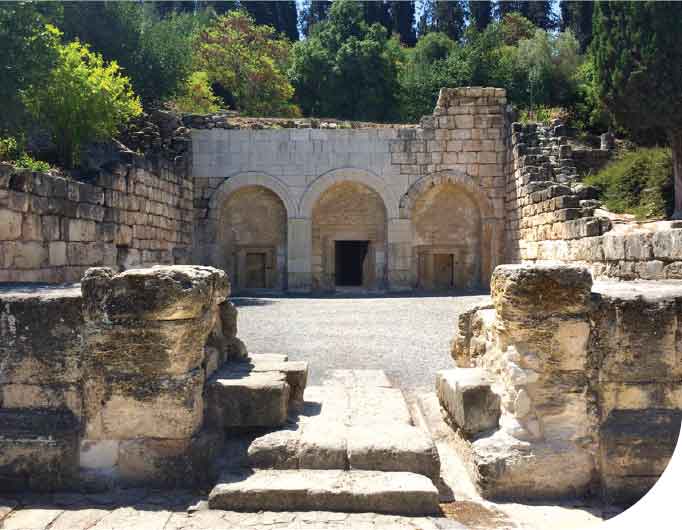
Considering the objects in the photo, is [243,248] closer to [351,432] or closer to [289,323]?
[289,323]

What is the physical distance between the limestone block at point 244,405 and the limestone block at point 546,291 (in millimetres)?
1672

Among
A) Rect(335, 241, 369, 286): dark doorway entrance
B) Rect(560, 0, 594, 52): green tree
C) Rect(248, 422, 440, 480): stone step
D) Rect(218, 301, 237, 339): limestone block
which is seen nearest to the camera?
Rect(248, 422, 440, 480): stone step

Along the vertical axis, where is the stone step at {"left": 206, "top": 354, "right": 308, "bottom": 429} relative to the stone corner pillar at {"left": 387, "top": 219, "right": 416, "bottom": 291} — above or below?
below

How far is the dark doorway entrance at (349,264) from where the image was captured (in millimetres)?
19750

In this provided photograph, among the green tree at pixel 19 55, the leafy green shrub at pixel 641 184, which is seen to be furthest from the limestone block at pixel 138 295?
the leafy green shrub at pixel 641 184

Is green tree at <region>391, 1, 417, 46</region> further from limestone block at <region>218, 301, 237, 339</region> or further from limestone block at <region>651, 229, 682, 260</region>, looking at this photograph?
limestone block at <region>218, 301, 237, 339</region>

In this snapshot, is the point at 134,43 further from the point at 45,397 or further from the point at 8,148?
the point at 45,397

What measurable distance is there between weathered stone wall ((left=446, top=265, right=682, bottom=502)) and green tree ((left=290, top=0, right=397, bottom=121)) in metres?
26.8

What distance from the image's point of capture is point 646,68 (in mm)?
14039

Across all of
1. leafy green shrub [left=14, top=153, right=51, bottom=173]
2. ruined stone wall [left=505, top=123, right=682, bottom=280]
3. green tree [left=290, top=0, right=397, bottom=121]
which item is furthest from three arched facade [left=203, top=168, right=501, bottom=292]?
green tree [left=290, top=0, right=397, bottom=121]

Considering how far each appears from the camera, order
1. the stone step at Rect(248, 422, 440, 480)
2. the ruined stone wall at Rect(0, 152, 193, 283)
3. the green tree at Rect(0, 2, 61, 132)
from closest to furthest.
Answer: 1. the stone step at Rect(248, 422, 440, 480)
2. the ruined stone wall at Rect(0, 152, 193, 283)
3. the green tree at Rect(0, 2, 61, 132)

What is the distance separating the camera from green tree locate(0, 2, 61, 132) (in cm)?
1003

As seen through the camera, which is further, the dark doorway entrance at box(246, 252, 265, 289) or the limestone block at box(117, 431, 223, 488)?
the dark doorway entrance at box(246, 252, 265, 289)

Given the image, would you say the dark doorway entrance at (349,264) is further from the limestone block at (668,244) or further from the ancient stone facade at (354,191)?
the limestone block at (668,244)
